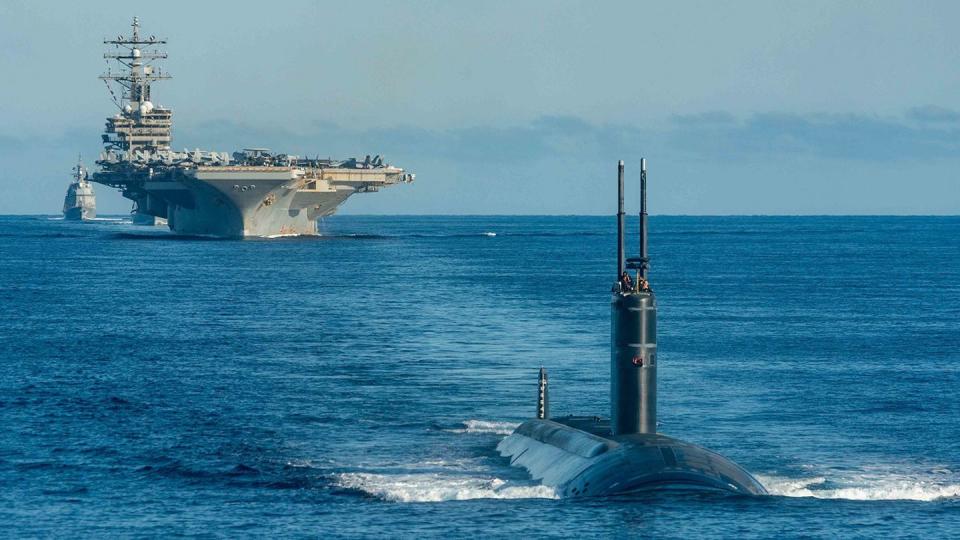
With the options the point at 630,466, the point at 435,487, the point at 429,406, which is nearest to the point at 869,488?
the point at 630,466

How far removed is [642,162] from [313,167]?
14742 centimetres

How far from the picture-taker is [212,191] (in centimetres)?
17238

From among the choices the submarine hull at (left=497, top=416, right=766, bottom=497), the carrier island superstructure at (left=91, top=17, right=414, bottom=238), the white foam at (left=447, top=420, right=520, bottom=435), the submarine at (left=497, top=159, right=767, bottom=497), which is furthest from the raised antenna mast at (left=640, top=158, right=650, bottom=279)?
the carrier island superstructure at (left=91, top=17, right=414, bottom=238)

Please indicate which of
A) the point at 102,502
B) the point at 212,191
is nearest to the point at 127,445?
the point at 102,502

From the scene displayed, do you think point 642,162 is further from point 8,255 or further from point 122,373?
point 8,255

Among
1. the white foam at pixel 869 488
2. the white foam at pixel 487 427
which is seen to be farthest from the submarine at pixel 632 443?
the white foam at pixel 487 427

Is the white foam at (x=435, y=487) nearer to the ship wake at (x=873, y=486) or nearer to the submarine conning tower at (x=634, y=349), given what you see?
the submarine conning tower at (x=634, y=349)

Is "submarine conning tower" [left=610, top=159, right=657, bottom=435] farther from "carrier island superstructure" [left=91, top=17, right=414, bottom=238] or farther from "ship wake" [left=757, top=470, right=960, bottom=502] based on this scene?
"carrier island superstructure" [left=91, top=17, right=414, bottom=238]

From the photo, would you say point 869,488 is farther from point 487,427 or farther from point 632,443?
point 487,427

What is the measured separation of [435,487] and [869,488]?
9766 millimetres

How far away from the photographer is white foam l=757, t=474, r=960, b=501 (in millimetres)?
33656

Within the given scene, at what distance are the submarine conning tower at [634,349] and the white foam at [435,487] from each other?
2.32 metres

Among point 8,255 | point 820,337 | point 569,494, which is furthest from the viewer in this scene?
point 8,255

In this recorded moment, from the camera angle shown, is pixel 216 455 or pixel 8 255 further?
pixel 8 255
